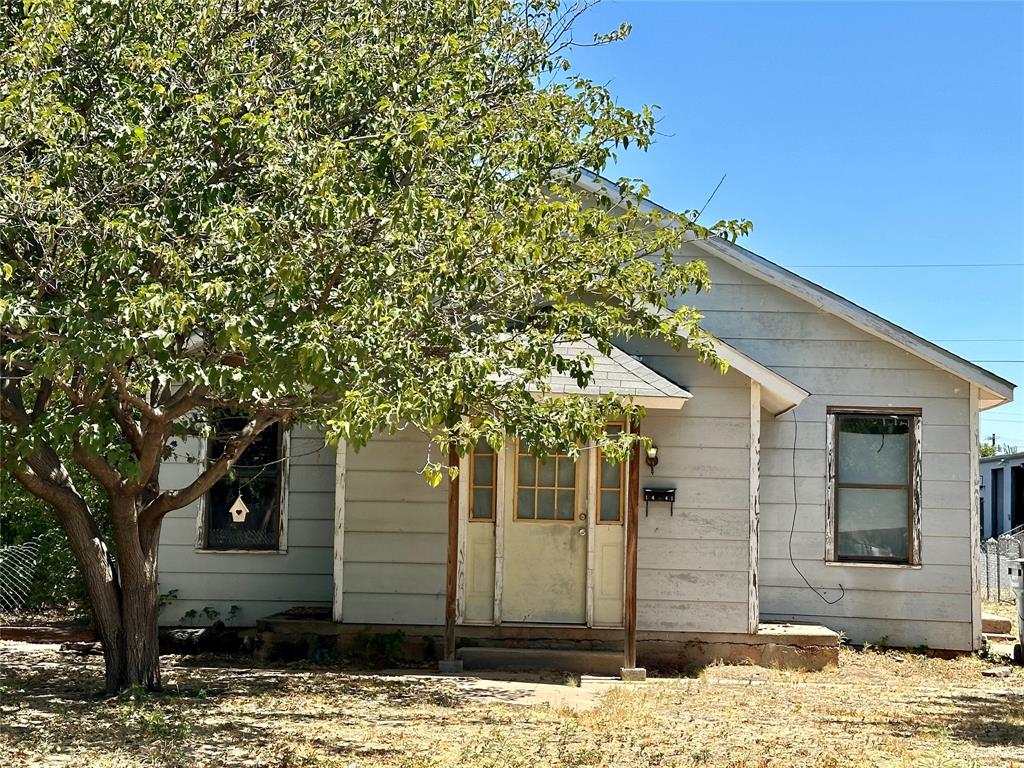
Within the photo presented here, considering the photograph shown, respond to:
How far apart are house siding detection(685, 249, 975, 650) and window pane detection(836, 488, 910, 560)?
231 mm

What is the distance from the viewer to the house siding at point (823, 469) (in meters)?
13.3

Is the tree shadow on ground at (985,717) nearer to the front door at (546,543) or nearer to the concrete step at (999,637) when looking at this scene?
the concrete step at (999,637)

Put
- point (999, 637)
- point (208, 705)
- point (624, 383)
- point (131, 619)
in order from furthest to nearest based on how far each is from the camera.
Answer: point (999, 637) → point (624, 383) → point (131, 619) → point (208, 705)

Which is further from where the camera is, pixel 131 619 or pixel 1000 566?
pixel 1000 566

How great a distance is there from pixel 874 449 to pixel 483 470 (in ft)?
15.7

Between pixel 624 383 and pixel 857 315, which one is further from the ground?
pixel 857 315

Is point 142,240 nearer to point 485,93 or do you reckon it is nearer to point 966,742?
point 485,93

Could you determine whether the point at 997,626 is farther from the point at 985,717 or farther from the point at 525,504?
the point at 525,504

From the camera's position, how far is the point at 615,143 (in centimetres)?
944

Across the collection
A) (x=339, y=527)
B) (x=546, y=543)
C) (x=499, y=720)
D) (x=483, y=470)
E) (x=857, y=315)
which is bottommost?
(x=499, y=720)

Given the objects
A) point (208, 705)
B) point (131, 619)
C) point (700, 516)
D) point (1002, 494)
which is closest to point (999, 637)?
point (700, 516)

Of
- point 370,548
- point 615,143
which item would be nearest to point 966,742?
point 615,143

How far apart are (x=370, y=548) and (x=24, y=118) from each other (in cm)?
621

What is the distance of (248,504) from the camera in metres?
13.4
